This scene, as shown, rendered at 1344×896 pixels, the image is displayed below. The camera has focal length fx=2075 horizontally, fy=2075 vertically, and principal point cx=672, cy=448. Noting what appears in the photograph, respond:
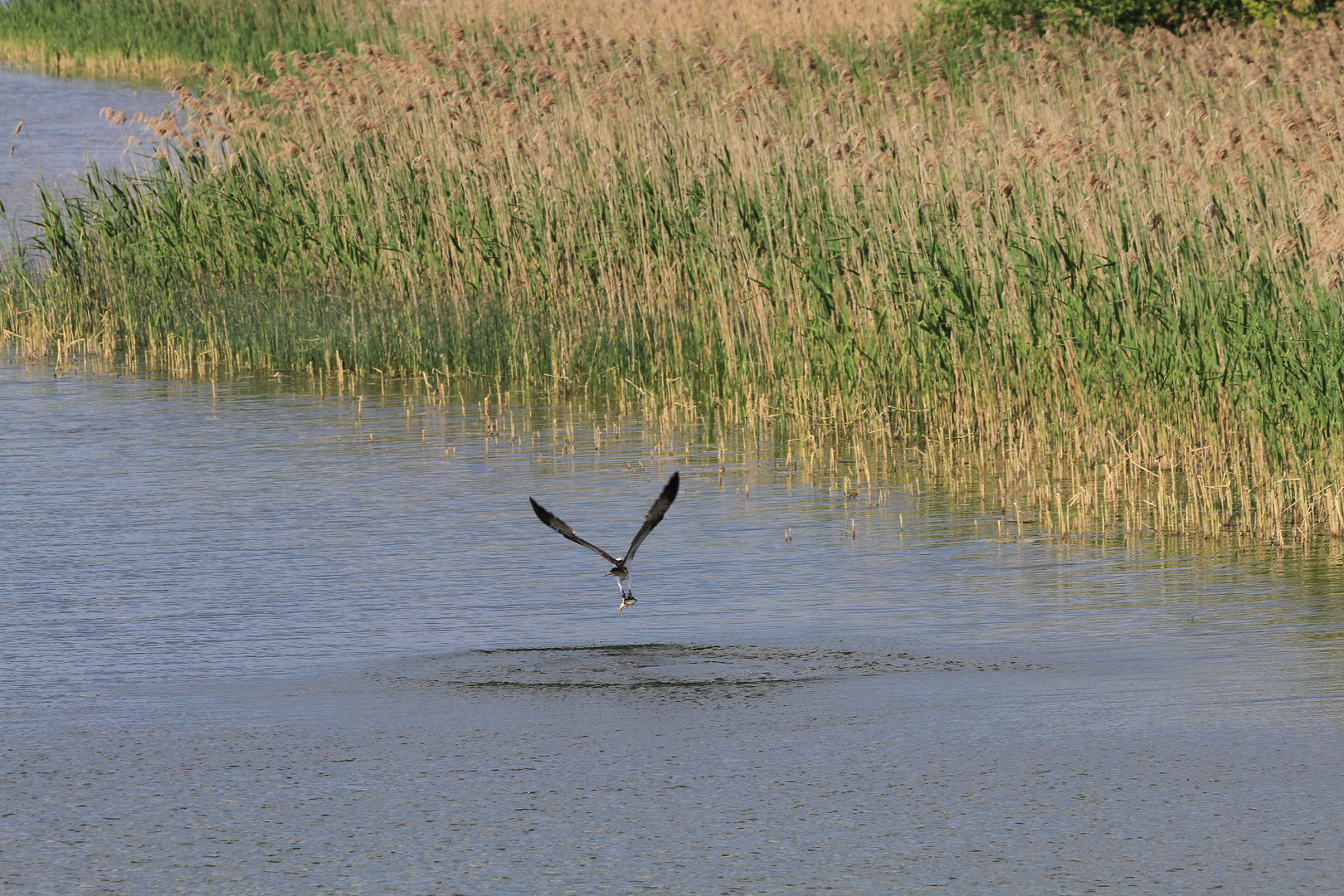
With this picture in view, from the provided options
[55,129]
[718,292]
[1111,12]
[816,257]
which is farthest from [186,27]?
[816,257]

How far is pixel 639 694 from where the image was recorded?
655cm

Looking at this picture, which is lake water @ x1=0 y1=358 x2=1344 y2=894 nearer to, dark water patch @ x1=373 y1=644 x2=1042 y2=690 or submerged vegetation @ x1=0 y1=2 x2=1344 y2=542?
dark water patch @ x1=373 y1=644 x2=1042 y2=690

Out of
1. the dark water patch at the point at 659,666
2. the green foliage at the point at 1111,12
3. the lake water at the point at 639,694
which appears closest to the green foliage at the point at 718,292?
the lake water at the point at 639,694

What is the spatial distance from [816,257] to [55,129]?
71.7 ft

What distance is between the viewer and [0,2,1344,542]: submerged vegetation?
10.4m

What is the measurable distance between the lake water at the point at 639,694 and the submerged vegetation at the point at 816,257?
52.7 inches

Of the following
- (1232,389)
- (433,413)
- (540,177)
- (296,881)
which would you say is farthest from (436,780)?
(540,177)

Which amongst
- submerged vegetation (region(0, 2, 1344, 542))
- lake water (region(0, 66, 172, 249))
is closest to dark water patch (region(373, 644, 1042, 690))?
submerged vegetation (region(0, 2, 1344, 542))

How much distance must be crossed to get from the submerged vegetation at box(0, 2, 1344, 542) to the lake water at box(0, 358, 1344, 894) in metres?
1.34

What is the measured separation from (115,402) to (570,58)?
657cm

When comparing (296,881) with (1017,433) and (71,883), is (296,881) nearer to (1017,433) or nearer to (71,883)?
(71,883)

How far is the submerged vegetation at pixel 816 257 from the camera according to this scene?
1044cm

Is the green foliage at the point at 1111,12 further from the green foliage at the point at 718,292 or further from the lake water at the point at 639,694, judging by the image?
the lake water at the point at 639,694

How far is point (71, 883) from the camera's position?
478 cm
